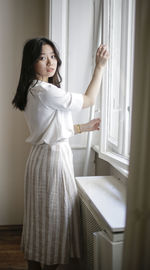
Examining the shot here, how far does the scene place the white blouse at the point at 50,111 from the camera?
1.58 m

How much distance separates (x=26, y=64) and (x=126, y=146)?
0.66 meters

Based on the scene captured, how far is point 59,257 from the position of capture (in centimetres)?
171

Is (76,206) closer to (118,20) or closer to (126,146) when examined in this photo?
(126,146)

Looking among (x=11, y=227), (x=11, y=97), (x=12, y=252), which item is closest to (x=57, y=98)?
(x=11, y=97)

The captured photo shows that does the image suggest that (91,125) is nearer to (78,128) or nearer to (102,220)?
(78,128)

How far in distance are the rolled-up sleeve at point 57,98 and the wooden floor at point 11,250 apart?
1.26m

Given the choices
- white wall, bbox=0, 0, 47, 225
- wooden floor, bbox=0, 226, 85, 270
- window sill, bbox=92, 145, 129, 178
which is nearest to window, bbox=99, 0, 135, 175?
window sill, bbox=92, 145, 129, 178

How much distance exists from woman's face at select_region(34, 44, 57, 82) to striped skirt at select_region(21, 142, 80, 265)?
371 mm

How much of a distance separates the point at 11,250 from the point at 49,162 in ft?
3.75

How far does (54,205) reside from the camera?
1.68 metres

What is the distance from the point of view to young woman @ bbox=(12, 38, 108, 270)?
165 centimetres

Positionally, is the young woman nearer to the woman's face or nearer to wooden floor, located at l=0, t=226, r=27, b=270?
the woman's face

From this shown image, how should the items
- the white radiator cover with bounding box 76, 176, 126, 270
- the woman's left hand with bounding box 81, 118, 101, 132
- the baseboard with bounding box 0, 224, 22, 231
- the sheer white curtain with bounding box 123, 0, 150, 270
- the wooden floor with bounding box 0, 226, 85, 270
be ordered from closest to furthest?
1. the sheer white curtain with bounding box 123, 0, 150, 270
2. the white radiator cover with bounding box 76, 176, 126, 270
3. the woman's left hand with bounding box 81, 118, 101, 132
4. the wooden floor with bounding box 0, 226, 85, 270
5. the baseboard with bounding box 0, 224, 22, 231

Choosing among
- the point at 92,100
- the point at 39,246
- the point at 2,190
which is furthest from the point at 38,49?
the point at 2,190
